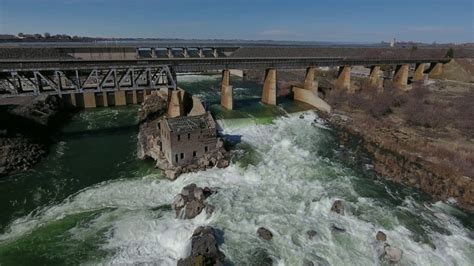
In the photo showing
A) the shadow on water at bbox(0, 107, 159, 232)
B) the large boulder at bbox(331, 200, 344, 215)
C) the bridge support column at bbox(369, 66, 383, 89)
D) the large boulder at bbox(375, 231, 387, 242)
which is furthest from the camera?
the bridge support column at bbox(369, 66, 383, 89)

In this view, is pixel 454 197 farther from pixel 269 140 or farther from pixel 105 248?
pixel 105 248

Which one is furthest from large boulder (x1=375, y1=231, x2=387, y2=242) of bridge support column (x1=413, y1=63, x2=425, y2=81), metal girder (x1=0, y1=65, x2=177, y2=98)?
bridge support column (x1=413, y1=63, x2=425, y2=81)

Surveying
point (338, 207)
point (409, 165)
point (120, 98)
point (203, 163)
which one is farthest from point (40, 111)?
point (409, 165)

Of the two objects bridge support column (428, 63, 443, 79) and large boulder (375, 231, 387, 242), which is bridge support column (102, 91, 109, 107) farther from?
bridge support column (428, 63, 443, 79)

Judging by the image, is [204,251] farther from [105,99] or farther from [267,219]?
[105,99]

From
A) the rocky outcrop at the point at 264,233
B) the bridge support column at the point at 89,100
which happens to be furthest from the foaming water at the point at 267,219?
the bridge support column at the point at 89,100

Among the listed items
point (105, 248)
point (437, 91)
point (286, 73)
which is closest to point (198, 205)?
point (105, 248)
